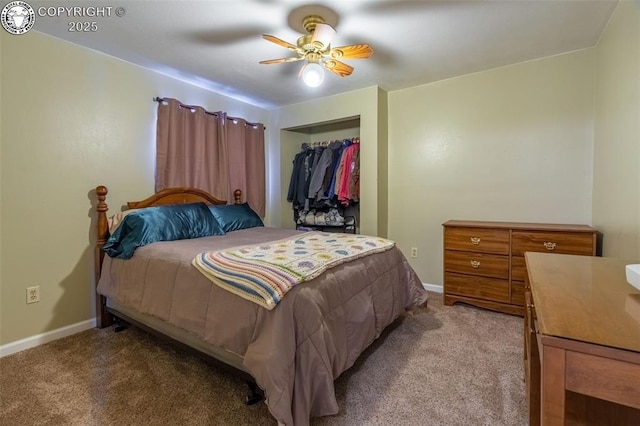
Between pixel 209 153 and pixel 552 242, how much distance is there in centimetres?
333

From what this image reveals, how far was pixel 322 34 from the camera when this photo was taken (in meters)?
1.92

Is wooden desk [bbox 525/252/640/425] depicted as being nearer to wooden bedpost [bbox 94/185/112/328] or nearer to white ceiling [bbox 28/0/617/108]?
white ceiling [bbox 28/0/617/108]

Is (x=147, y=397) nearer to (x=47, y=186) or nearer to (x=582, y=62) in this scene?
(x=47, y=186)

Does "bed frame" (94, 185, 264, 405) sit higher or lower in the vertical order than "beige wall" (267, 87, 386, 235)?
lower

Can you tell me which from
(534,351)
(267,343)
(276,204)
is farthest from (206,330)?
(276,204)

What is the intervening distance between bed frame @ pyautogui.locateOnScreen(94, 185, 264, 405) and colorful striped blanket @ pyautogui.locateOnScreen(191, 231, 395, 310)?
0.49m

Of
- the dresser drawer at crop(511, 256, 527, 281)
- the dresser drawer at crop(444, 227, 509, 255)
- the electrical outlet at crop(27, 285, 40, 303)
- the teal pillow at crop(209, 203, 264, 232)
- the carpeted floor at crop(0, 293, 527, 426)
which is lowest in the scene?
the carpeted floor at crop(0, 293, 527, 426)

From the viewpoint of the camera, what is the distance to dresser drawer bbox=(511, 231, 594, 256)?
2.29 m

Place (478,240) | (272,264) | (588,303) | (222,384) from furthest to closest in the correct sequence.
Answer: (478,240) < (222,384) < (272,264) < (588,303)

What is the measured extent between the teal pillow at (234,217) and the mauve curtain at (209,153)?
0.33 metres

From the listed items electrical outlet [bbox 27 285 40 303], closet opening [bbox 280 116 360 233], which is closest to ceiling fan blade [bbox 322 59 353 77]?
closet opening [bbox 280 116 360 233]

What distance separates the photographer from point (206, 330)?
1.56 metres

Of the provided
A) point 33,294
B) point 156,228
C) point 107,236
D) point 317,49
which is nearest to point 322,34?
point 317,49

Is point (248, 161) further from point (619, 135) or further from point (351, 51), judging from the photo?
point (619, 135)
